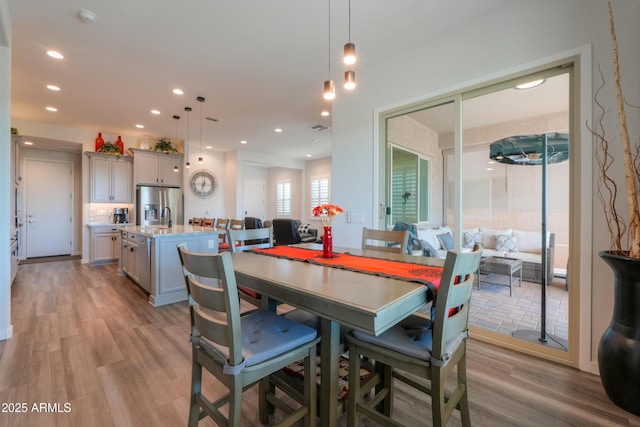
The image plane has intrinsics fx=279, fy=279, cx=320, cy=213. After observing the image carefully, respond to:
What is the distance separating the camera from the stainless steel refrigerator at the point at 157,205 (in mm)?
6238

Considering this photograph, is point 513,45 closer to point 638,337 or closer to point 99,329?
point 638,337

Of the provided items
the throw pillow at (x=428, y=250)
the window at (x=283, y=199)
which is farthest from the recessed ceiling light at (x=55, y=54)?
the window at (x=283, y=199)

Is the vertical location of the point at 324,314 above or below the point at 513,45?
below

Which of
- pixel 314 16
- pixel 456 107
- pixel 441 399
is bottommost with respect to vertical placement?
pixel 441 399

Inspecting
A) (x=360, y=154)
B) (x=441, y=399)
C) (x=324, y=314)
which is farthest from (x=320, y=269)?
(x=360, y=154)

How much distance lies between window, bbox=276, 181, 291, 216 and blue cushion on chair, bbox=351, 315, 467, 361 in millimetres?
8189

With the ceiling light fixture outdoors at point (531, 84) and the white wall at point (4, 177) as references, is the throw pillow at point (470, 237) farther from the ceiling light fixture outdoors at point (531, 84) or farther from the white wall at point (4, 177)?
the white wall at point (4, 177)

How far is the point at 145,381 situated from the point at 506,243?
328 centimetres

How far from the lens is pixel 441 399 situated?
1.17 m

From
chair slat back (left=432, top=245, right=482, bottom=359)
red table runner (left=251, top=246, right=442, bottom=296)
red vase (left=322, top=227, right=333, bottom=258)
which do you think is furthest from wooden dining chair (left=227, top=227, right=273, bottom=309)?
chair slat back (left=432, top=245, right=482, bottom=359)

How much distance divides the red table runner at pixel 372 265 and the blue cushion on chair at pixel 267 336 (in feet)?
1.40

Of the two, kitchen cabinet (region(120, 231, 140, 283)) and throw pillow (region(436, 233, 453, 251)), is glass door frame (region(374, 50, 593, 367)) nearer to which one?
throw pillow (region(436, 233, 453, 251))

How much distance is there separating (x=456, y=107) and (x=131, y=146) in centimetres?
689

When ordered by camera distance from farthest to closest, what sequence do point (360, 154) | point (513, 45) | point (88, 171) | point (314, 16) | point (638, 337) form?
point (88, 171) < point (360, 154) < point (314, 16) < point (513, 45) < point (638, 337)
